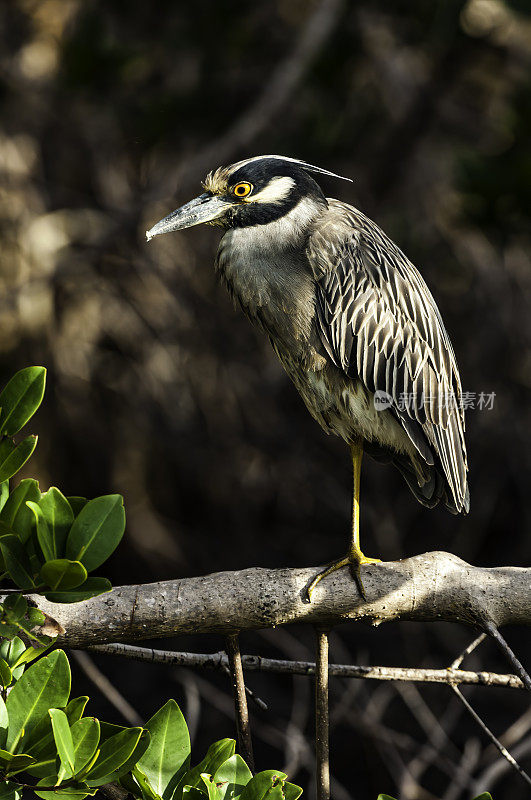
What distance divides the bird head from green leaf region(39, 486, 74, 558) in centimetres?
121

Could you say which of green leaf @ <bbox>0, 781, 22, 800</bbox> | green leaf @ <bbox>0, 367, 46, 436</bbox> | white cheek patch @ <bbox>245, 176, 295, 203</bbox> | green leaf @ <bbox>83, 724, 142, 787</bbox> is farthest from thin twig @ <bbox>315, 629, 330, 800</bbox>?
white cheek patch @ <bbox>245, 176, 295, 203</bbox>

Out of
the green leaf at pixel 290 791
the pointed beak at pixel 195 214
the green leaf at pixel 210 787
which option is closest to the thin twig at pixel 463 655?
the green leaf at pixel 290 791

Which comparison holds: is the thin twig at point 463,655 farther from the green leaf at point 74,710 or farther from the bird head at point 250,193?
the bird head at point 250,193

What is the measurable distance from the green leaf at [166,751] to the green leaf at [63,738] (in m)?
0.22

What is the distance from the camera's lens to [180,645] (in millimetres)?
5746

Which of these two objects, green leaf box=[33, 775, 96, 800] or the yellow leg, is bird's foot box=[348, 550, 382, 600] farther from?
green leaf box=[33, 775, 96, 800]

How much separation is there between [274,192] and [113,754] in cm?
156

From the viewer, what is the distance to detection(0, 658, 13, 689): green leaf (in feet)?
4.11

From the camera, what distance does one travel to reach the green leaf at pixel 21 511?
1.29 meters

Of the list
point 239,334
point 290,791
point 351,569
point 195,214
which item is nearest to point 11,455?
point 290,791

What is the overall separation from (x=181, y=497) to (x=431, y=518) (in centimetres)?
166

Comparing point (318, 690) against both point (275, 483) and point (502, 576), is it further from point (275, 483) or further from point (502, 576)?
point (275, 483)

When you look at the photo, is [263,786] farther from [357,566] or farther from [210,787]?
[357,566]

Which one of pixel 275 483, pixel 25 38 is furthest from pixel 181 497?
pixel 25 38
